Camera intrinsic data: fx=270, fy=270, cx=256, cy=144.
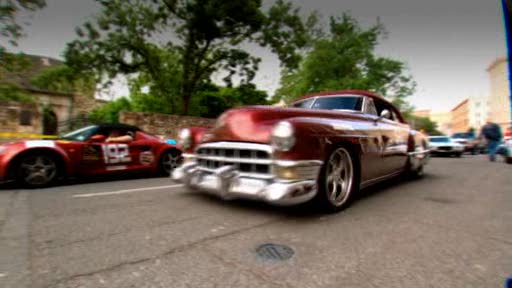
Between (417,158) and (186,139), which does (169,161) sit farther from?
(417,158)

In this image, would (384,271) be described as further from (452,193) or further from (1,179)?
(1,179)

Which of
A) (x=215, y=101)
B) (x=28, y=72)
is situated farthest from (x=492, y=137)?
(x=28, y=72)

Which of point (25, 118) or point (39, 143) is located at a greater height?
point (25, 118)

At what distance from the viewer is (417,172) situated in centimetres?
546

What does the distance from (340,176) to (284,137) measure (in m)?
1.00

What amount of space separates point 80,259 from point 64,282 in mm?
300

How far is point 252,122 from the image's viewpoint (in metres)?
2.88

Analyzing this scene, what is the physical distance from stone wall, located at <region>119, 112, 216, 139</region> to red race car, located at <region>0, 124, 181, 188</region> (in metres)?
5.97

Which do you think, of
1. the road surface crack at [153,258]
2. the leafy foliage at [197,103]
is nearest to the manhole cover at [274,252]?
the road surface crack at [153,258]

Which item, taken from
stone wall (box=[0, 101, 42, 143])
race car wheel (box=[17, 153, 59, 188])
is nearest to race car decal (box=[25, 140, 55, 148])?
race car wheel (box=[17, 153, 59, 188])

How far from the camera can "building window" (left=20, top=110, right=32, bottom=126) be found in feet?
34.3

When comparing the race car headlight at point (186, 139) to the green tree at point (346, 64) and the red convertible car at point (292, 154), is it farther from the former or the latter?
the green tree at point (346, 64)

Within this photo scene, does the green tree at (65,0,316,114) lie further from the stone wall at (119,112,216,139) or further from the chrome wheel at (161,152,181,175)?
the chrome wheel at (161,152,181,175)

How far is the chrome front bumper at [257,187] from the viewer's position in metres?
2.36
